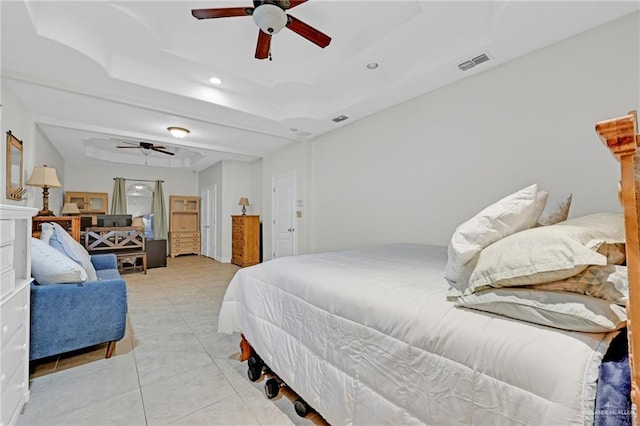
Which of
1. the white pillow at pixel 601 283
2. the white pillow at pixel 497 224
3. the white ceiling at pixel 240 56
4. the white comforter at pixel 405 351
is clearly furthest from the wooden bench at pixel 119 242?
the white pillow at pixel 601 283

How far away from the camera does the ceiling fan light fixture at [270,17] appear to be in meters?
1.92

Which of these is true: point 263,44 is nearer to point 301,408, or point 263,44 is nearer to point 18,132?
point 301,408

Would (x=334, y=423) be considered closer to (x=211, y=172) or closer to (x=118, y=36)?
(x=118, y=36)

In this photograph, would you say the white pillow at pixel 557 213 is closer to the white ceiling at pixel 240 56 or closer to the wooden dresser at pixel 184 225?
the white ceiling at pixel 240 56

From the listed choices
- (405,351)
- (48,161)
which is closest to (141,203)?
(48,161)

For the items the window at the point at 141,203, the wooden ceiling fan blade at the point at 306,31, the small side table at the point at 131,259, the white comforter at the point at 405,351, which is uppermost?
the wooden ceiling fan blade at the point at 306,31

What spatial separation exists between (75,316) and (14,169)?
217cm

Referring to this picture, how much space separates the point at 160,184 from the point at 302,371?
7835mm

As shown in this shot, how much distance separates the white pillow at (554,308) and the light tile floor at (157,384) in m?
1.20

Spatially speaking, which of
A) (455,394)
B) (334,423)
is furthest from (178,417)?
(455,394)

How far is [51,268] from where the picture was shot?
203cm

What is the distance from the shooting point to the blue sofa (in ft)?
6.35

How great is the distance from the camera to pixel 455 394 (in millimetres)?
889

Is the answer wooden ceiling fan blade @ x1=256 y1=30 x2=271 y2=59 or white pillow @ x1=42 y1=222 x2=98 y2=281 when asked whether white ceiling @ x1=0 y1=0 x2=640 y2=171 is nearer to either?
wooden ceiling fan blade @ x1=256 y1=30 x2=271 y2=59
